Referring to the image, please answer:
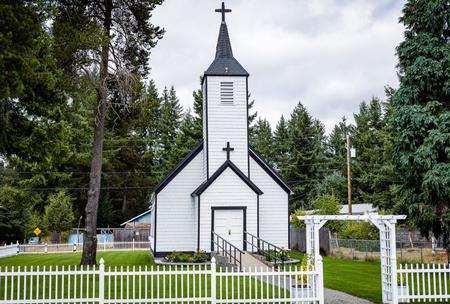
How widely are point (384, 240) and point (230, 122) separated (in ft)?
43.4

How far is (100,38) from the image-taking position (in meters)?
18.2

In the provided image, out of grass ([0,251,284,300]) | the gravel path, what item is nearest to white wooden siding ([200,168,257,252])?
grass ([0,251,284,300])

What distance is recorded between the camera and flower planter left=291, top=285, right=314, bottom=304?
11692 millimetres

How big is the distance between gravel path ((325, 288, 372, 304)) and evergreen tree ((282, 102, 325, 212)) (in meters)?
45.8

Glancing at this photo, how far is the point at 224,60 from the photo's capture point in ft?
86.8

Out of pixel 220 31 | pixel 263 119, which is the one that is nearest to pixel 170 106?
pixel 263 119

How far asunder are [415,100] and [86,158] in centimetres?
3846

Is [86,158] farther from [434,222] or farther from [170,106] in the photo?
[434,222]

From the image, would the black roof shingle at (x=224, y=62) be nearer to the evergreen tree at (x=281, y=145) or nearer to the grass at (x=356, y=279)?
the grass at (x=356, y=279)

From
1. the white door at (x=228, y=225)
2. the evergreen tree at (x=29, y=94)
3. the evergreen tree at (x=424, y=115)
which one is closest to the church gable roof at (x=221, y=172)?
the white door at (x=228, y=225)

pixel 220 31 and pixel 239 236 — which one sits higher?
pixel 220 31

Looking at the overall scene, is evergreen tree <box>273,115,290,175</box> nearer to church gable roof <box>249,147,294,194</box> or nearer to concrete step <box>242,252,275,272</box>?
church gable roof <box>249,147,294,194</box>

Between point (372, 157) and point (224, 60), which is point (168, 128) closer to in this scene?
point (372, 157)

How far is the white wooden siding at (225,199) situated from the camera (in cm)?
2416
